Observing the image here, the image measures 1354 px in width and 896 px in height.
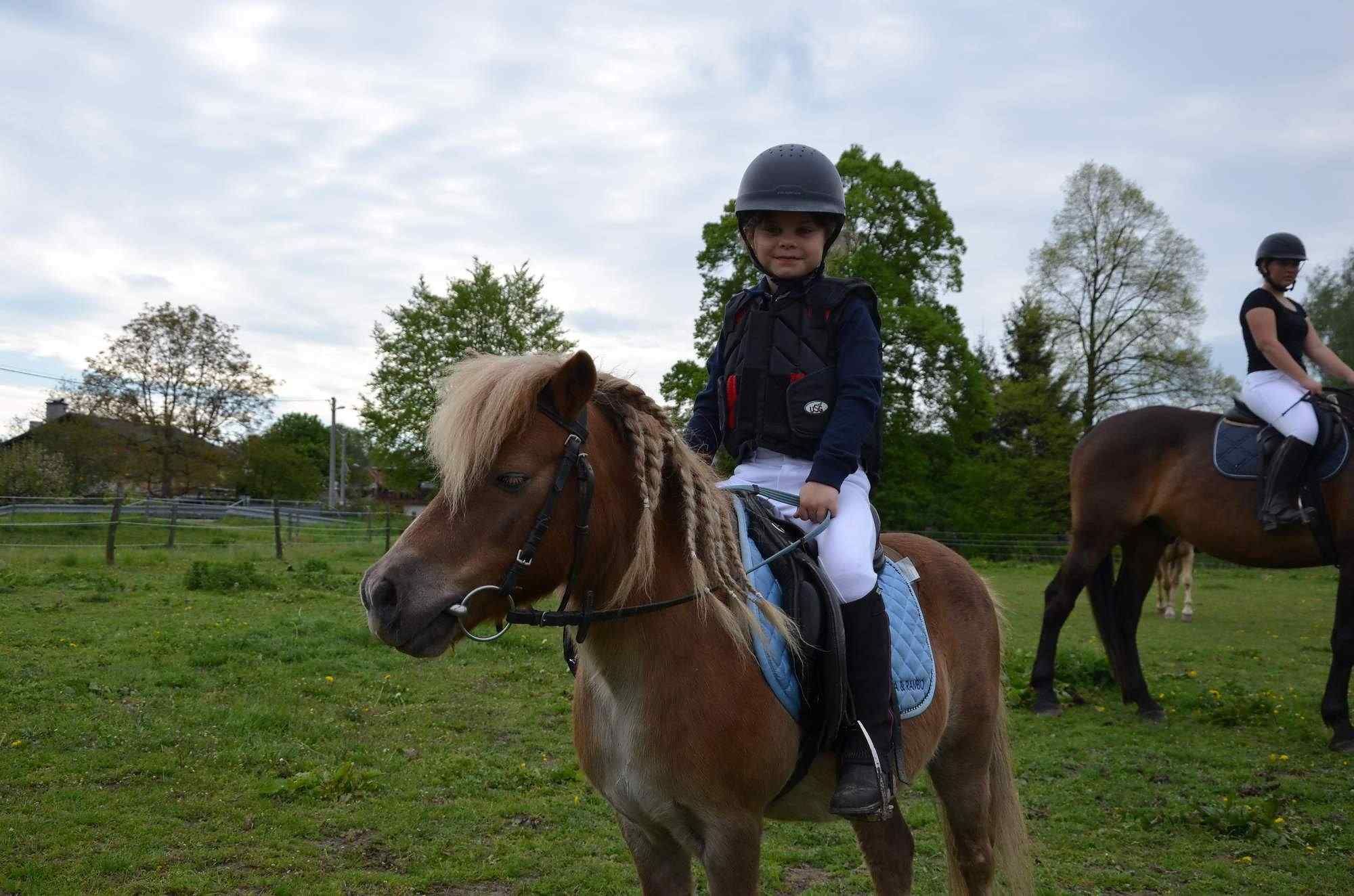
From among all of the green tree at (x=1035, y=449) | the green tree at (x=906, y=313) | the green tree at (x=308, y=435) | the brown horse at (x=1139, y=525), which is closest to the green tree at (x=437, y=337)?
the green tree at (x=906, y=313)

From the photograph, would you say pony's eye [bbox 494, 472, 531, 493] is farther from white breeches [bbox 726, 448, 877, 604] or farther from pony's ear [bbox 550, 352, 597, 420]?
white breeches [bbox 726, 448, 877, 604]

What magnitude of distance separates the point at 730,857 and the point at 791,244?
75.0 inches

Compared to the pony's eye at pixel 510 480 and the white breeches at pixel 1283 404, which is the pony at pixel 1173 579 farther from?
the pony's eye at pixel 510 480

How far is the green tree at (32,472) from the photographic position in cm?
2770

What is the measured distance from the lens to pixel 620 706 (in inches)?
100

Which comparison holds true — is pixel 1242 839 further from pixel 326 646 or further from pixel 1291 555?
pixel 326 646

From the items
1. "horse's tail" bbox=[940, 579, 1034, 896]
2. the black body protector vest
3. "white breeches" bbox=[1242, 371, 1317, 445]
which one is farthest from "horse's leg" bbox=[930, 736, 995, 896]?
"white breeches" bbox=[1242, 371, 1317, 445]

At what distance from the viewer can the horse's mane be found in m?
2.21

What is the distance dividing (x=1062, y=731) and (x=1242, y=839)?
2319 mm

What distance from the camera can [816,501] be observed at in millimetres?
2682

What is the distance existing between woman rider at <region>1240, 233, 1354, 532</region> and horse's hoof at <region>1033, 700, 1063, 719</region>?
228cm

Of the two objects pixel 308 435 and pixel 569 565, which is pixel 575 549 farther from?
pixel 308 435

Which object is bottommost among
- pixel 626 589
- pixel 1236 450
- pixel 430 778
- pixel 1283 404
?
pixel 430 778

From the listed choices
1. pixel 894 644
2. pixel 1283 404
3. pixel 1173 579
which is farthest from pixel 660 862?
pixel 1173 579
